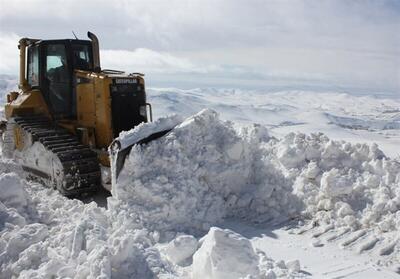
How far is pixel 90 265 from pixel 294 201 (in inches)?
125

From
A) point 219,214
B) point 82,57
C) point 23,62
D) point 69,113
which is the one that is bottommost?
point 219,214

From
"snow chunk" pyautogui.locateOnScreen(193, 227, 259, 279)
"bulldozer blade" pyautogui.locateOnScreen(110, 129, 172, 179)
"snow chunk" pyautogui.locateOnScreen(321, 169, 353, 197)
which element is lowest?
"snow chunk" pyautogui.locateOnScreen(193, 227, 259, 279)

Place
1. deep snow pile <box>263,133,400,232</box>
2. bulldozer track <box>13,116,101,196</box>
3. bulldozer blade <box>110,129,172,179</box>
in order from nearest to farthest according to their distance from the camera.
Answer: deep snow pile <box>263,133,400,232</box> → bulldozer blade <box>110,129,172,179</box> → bulldozer track <box>13,116,101,196</box>

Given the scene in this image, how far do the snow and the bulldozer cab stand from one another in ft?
5.69

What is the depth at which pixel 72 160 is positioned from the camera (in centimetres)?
765

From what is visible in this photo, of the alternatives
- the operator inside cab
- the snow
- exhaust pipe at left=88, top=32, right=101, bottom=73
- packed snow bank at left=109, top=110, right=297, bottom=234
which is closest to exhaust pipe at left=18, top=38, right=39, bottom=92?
the operator inside cab

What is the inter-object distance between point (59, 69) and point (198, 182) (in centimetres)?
393

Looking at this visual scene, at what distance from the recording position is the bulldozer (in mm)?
7734

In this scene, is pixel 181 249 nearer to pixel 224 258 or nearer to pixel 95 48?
pixel 224 258

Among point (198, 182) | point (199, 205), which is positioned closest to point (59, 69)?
point (198, 182)

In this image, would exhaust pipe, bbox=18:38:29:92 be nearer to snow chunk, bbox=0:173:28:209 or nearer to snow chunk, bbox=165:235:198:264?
snow chunk, bbox=0:173:28:209

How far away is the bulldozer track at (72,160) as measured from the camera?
7.55 metres

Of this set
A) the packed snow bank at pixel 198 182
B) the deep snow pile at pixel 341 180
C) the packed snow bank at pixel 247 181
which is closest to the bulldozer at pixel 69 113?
the packed snow bank at pixel 198 182

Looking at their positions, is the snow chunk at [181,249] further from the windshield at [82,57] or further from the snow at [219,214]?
the windshield at [82,57]
